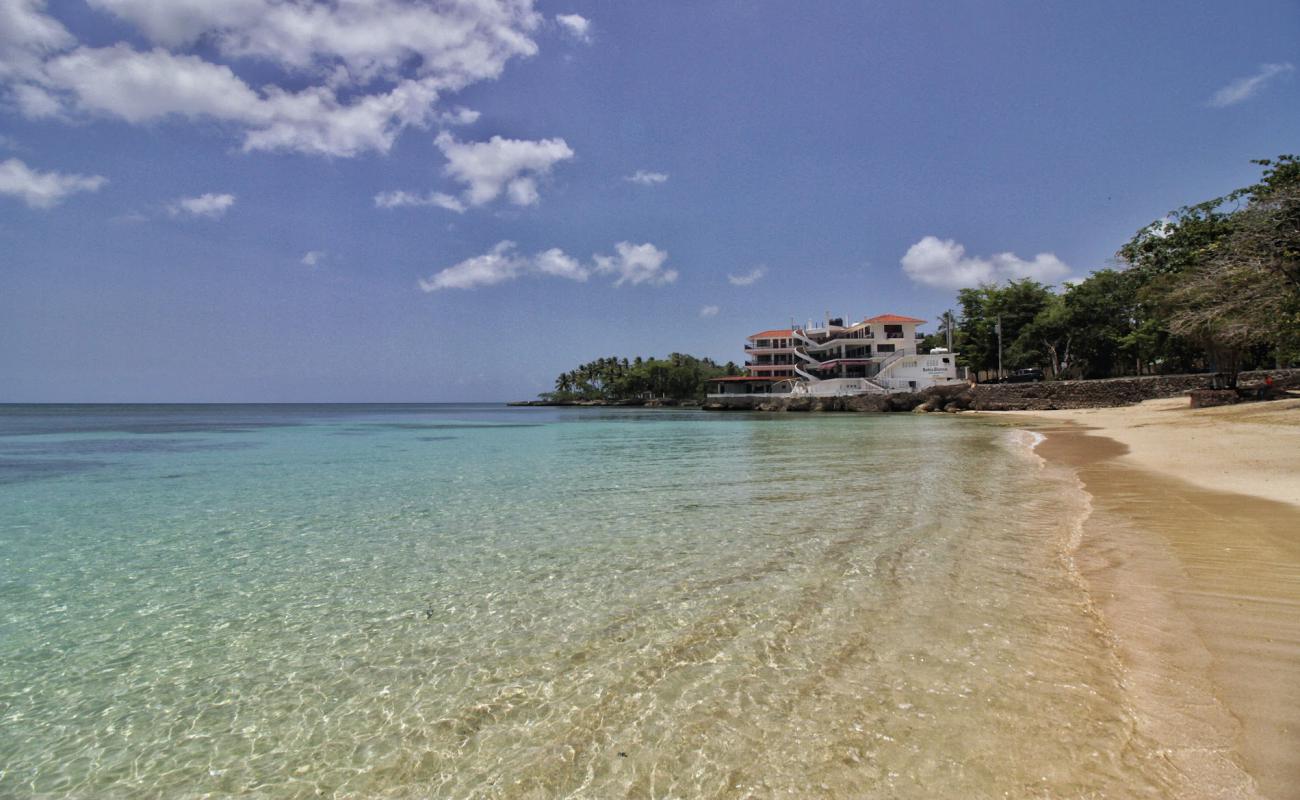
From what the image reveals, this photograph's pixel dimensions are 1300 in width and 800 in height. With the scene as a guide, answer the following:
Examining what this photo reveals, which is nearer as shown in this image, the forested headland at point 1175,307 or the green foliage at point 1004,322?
the forested headland at point 1175,307

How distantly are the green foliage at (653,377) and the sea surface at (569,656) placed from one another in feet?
291

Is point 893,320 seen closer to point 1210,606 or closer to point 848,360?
point 848,360

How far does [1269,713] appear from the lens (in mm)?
3244

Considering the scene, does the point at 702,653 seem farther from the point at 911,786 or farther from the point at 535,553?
the point at 535,553

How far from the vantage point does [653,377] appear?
110 m

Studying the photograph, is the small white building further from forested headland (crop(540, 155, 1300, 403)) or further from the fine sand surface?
the fine sand surface

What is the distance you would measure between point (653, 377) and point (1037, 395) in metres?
69.8

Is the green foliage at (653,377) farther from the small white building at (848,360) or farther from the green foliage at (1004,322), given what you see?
the green foliage at (1004,322)

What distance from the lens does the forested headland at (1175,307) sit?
18031 mm

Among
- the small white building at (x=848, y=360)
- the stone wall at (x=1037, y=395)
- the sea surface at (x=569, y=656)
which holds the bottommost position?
the sea surface at (x=569, y=656)

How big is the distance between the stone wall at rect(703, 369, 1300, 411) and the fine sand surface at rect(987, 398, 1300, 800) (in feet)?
111

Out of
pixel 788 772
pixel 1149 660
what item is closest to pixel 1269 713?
pixel 1149 660

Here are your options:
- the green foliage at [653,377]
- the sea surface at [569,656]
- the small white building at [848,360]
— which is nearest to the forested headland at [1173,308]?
the small white building at [848,360]

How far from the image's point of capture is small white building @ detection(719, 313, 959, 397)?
6112cm
